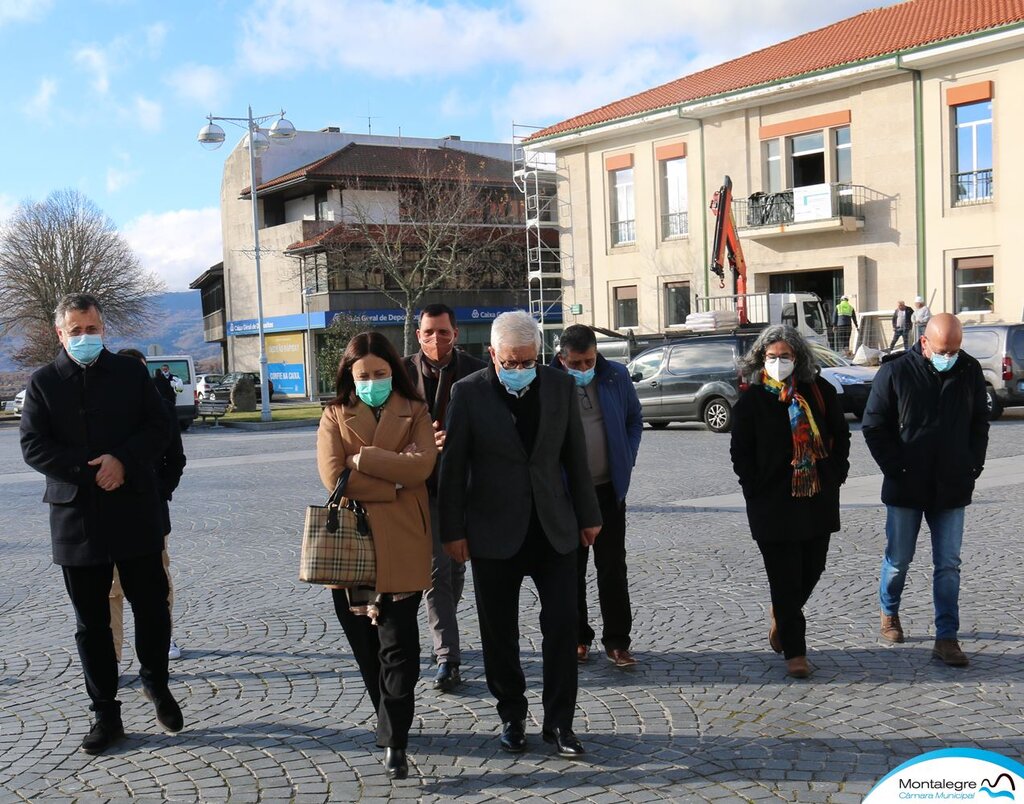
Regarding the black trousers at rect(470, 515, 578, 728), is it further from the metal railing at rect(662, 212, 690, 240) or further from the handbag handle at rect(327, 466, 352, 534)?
the metal railing at rect(662, 212, 690, 240)

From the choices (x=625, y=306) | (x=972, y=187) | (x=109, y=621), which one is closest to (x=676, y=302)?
(x=625, y=306)

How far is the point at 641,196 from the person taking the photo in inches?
1512

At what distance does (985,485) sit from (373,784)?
390 inches

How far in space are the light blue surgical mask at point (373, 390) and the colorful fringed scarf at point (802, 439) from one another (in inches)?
84.1

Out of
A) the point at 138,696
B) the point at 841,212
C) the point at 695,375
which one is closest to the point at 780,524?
the point at 138,696

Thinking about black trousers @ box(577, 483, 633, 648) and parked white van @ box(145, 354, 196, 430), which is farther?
parked white van @ box(145, 354, 196, 430)

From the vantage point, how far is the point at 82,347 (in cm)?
506

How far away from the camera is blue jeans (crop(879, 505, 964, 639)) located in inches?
231

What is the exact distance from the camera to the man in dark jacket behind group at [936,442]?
589 centimetres

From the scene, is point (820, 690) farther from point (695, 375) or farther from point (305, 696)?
point (695, 375)

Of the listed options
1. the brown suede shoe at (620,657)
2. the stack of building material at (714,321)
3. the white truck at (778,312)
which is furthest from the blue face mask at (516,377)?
the white truck at (778,312)

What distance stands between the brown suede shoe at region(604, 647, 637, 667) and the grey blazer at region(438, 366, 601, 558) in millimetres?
1281

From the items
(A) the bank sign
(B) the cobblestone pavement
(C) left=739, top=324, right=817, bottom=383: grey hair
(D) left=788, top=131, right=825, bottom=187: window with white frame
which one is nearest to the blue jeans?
(B) the cobblestone pavement

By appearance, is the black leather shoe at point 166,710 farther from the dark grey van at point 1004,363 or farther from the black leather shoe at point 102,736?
the dark grey van at point 1004,363
